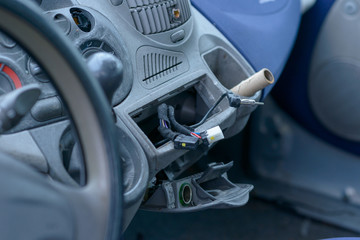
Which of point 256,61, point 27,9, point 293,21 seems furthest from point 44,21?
point 293,21

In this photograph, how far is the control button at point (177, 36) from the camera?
1016 mm

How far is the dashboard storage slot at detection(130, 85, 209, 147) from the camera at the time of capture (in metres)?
0.96

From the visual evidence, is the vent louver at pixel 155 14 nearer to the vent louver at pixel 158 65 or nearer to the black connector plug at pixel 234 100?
the vent louver at pixel 158 65

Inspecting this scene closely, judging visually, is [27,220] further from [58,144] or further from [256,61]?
[256,61]

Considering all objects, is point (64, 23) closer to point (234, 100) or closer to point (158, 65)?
point (158, 65)

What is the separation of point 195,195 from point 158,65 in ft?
0.94

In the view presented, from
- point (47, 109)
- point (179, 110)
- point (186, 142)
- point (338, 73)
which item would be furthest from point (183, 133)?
point (338, 73)

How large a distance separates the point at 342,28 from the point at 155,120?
799mm

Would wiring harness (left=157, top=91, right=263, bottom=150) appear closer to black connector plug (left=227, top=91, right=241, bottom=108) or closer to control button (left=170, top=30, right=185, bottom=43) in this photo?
black connector plug (left=227, top=91, right=241, bottom=108)

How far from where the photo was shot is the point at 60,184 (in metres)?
0.54

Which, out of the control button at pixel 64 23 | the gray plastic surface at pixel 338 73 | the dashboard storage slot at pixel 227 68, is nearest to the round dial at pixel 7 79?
the control button at pixel 64 23

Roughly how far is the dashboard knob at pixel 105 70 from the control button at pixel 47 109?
19 centimetres

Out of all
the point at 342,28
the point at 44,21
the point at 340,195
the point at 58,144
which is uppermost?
the point at 44,21

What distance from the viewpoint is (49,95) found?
80 cm
